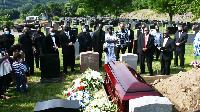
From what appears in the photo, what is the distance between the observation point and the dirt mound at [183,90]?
6.79 meters

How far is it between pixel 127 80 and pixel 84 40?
5.85m

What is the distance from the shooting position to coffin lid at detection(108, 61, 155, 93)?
6.30 meters

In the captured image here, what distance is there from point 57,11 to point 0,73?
91880 mm

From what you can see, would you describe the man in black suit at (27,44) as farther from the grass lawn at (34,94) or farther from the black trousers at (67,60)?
the black trousers at (67,60)

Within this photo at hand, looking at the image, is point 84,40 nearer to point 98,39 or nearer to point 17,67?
point 98,39

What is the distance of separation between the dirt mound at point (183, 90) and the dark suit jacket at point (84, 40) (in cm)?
452

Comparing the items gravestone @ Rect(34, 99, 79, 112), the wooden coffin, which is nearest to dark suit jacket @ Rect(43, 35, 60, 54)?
the wooden coffin

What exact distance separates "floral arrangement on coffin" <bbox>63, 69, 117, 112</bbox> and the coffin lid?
60 centimetres

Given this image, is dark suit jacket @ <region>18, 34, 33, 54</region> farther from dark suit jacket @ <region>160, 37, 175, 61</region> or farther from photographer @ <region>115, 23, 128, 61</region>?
dark suit jacket @ <region>160, 37, 175, 61</region>

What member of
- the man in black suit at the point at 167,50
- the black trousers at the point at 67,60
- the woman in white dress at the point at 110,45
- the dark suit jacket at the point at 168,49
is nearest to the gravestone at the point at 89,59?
the black trousers at the point at 67,60

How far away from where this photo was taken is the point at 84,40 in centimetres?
1223

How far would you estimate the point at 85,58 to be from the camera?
11328 millimetres

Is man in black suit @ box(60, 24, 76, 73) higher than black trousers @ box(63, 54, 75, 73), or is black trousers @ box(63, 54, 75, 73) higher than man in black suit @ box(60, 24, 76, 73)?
man in black suit @ box(60, 24, 76, 73)

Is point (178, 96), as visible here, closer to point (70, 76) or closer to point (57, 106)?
point (57, 106)
